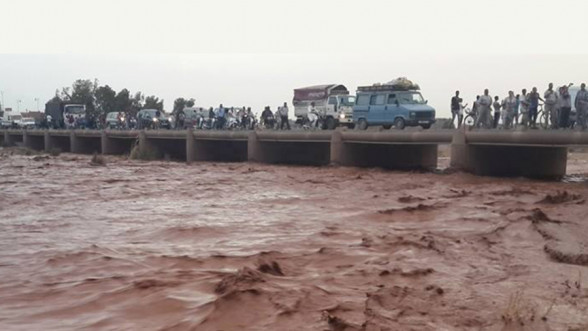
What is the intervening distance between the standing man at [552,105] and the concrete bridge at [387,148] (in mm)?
719

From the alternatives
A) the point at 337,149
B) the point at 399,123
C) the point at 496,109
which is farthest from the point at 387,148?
the point at 496,109

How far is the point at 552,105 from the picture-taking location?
640 inches

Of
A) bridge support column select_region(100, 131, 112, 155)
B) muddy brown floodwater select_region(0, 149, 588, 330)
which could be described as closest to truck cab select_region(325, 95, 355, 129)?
muddy brown floodwater select_region(0, 149, 588, 330)

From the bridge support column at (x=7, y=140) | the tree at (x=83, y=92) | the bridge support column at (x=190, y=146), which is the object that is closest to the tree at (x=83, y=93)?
the tree at (x=83, y=92)

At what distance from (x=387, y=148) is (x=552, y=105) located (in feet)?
24.2

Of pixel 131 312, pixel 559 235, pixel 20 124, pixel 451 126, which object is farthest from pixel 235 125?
pixel 20 124

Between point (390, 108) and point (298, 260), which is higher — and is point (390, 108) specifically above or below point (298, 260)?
above

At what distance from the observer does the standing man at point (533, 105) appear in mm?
17062

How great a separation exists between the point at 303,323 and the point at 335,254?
2638 millimetres

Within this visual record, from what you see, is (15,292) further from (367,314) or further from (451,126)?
(451,126)

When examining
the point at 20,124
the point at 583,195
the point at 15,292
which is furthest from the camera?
the point at 20,124

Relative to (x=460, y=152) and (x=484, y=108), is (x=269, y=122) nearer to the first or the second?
(x=484, y=108)

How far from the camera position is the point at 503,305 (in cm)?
538

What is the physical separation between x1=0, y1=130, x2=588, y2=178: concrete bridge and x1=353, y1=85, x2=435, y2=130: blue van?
107cm
